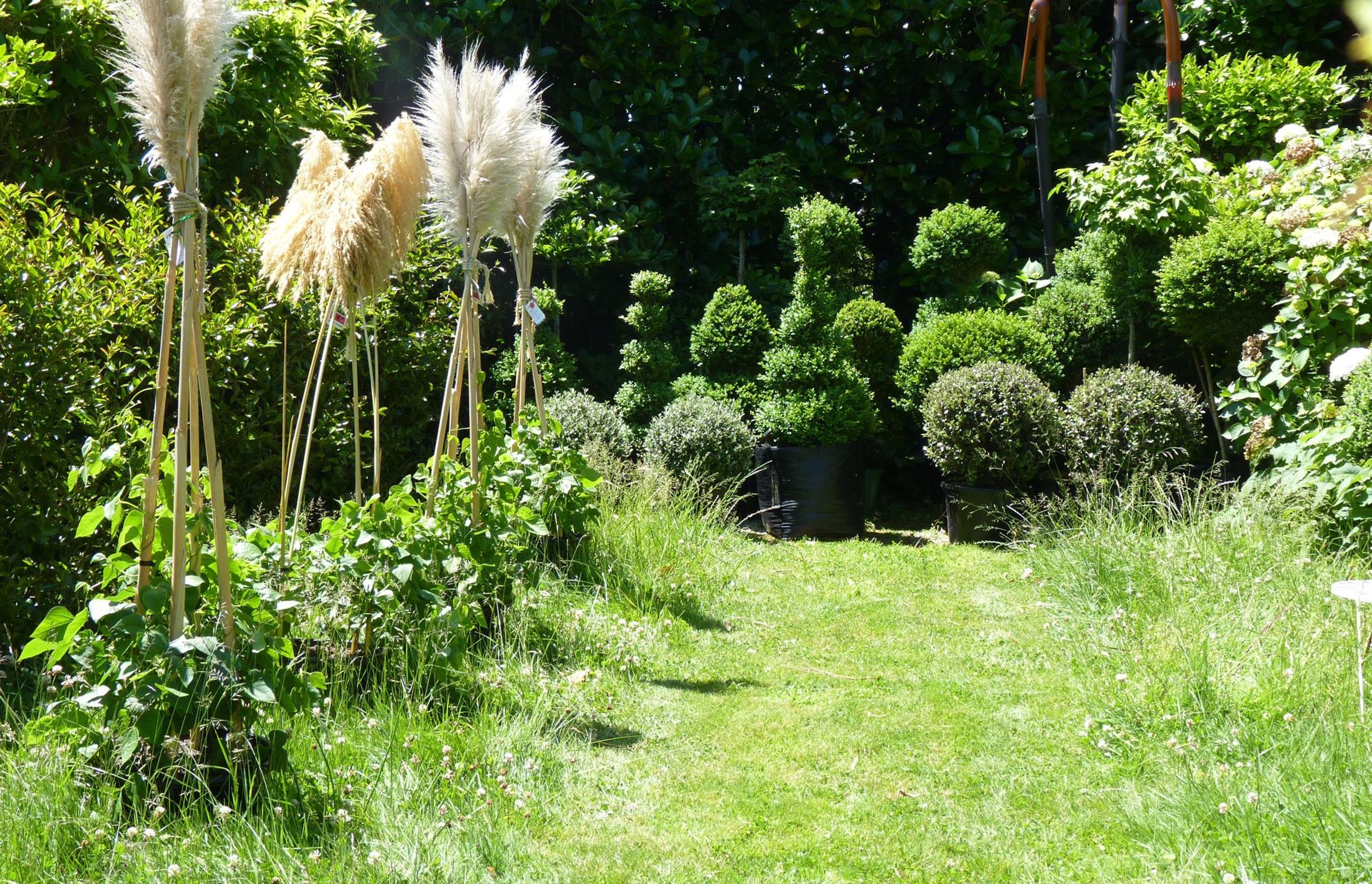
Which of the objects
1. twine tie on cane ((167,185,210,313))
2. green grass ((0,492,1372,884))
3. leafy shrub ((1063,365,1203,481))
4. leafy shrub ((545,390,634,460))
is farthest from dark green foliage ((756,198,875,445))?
twine tie on cane ((167,185,210,313))

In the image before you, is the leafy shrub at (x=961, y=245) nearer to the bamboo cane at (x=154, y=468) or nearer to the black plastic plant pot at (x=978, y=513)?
the black plastic plant pot at (x=978, y=513)

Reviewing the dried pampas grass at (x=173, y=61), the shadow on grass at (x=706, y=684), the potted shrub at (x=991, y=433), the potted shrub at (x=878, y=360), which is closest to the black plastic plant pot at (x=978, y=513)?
the potted shrub at (x=991, y=433)

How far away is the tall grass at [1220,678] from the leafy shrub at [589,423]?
108 inches

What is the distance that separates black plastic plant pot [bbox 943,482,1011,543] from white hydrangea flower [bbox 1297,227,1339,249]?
203 cm

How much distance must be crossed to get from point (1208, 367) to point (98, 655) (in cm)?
620

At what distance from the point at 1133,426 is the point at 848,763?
3.39 m

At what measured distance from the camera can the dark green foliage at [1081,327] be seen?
698 cm

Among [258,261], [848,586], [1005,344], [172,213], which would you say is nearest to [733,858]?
[172,213]

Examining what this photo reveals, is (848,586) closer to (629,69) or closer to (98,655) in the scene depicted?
(98,655)

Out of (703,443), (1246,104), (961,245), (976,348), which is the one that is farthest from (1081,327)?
(703,443)

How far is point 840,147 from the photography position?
9000 mm

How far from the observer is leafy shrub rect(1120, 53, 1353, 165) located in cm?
687

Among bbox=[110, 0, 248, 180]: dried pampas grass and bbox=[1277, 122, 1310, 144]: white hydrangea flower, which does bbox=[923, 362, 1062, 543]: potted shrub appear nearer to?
bbox=[1277, 122, 1310, 144]: white hydrangea flower

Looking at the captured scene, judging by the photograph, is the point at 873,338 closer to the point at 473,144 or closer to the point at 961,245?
the point at 961,245
